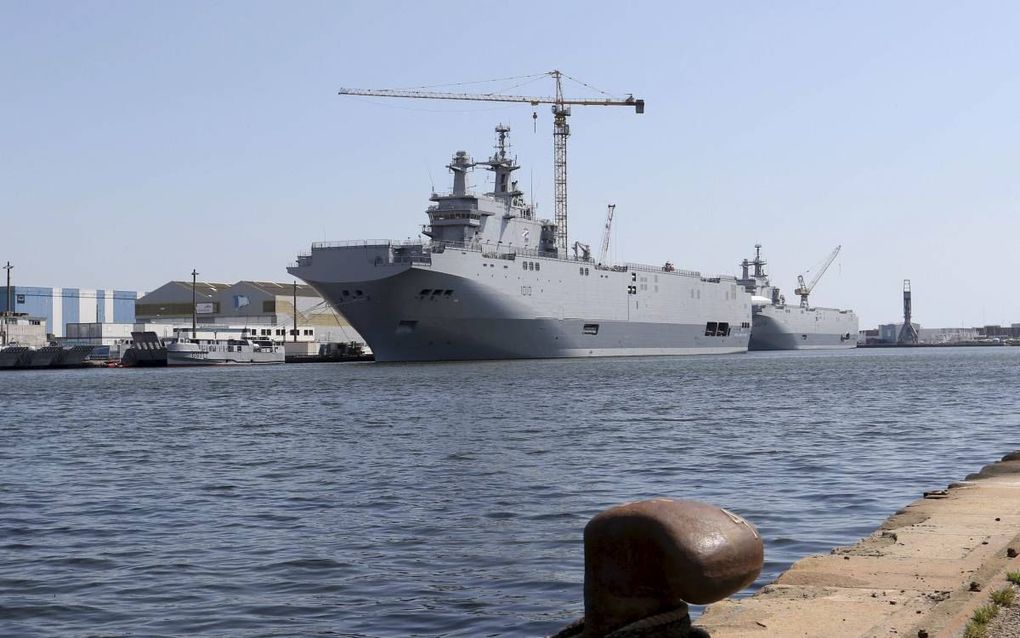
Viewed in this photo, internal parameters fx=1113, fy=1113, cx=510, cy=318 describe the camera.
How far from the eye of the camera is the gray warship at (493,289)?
6338 cm

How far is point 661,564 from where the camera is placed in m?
5.01

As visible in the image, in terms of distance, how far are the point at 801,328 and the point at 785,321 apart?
618 cm

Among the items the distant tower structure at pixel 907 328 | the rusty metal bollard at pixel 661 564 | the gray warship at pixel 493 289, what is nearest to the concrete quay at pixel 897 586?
the rusty metal bollard at pixel 661 564

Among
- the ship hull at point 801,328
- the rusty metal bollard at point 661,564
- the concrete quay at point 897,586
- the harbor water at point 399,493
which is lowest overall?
the harbor water at point 399,493

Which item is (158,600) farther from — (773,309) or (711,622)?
(773,309)

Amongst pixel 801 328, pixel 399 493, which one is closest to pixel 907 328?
pixel 801 328

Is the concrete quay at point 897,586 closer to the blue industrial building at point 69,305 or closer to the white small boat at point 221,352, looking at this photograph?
the white small boat at point 221,352

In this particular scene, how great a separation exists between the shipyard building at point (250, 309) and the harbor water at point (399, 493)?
70.7 meters

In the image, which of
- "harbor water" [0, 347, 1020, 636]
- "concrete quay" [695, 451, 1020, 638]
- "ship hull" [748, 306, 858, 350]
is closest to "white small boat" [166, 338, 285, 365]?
"harbor water" [0, 347, 1020, 636]

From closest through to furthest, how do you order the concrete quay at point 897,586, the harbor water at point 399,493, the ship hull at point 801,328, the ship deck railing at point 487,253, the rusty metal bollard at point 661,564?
the rusty metal bollard at point 661,564 < the concrete quay at point 897,586 < the harbor water at point 399,493 < the ship deck railing at point 487,253 < the ship hull at point 801,328

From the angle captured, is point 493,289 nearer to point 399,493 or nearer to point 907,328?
point 399,493

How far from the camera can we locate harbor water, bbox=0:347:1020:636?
31.7 feet

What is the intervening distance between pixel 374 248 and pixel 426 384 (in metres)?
18.5

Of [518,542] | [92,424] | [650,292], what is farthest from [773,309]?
[518,542]
